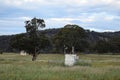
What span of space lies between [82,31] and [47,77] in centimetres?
7916

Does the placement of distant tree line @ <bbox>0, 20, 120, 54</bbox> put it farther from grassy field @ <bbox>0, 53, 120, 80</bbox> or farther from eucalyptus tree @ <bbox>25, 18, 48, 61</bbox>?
grassy field @ <bbox>0, 53, 120, 80</bbox>

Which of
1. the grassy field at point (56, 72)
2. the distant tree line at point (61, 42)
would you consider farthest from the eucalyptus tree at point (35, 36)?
the grassy field at point (56, 72)

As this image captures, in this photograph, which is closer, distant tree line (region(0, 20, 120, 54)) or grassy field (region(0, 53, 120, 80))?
grassy field (region(0, 53, 120, 80))

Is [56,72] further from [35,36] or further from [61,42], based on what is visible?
[61,42]

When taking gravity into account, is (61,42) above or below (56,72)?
above

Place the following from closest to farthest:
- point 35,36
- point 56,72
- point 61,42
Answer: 1. point 56,72
2. point 35,36
3. point 61,42

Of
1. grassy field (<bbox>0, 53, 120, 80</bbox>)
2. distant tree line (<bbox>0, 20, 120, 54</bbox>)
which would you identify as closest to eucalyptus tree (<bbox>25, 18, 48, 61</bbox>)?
distant tree line (<bbox>0, 20, 120, 54</bbox>)

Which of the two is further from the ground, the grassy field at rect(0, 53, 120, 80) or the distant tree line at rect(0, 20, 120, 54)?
the distant tree line at rect(0, 20, 120, 54)

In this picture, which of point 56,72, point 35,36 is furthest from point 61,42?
point 56,72

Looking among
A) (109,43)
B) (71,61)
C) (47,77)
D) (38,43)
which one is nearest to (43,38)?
(38,43)

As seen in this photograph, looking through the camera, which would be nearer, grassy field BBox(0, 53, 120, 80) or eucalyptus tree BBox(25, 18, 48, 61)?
grassy field BBox(0, 53, 120, 80)

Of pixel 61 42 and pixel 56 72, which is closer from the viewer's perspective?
pixel 56 72

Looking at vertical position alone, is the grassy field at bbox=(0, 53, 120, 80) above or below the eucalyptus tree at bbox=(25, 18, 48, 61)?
below

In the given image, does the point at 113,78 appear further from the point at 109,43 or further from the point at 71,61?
the point at 109,43
